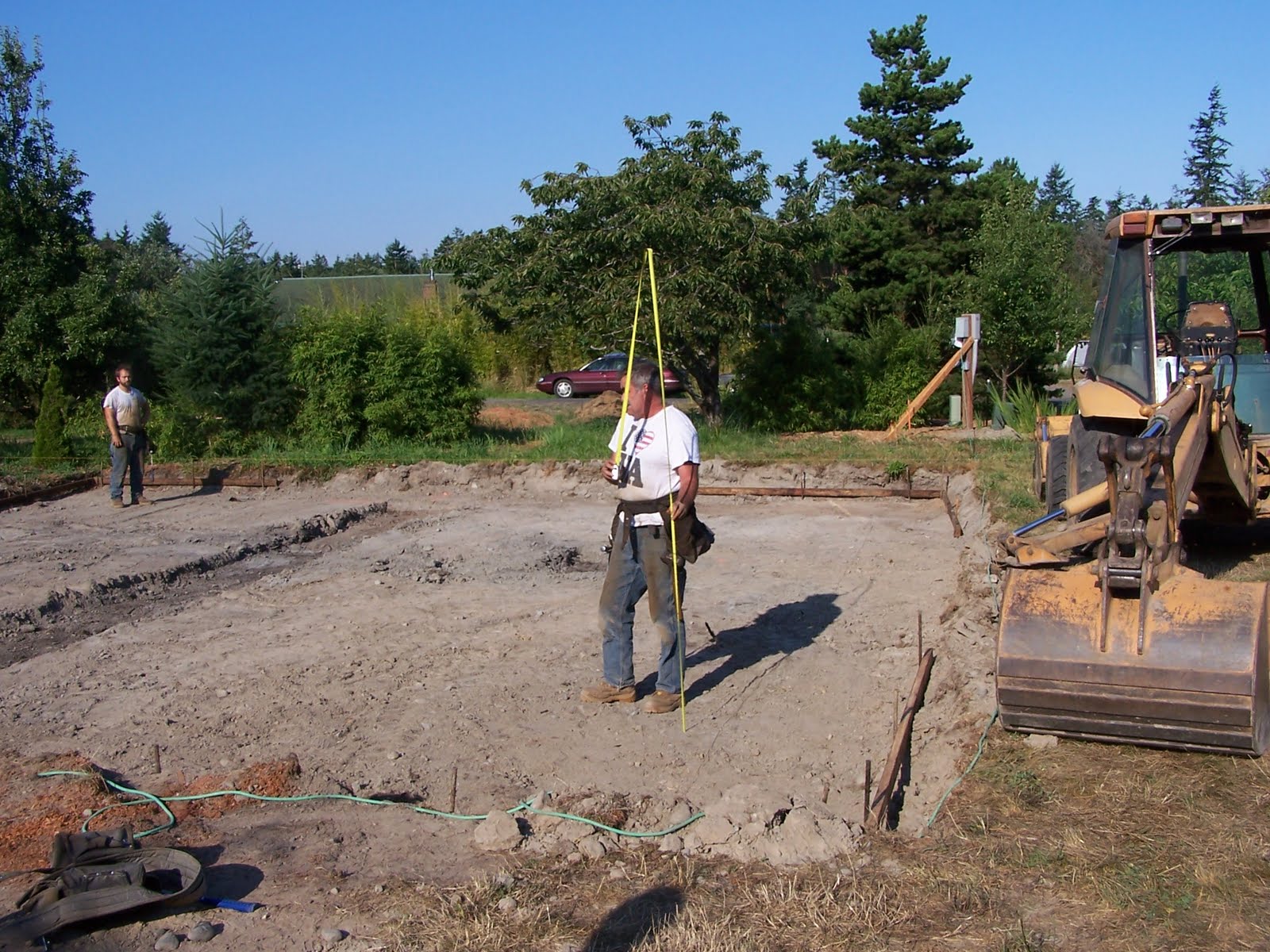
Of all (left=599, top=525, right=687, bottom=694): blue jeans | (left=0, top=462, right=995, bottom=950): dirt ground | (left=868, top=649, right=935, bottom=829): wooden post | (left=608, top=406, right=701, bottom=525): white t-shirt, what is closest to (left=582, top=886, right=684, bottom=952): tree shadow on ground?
(left=0, top=462, right=995, bottom=950): dirt ground

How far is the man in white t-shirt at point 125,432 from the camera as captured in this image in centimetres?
1465

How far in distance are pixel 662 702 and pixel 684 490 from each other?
4.20 feet

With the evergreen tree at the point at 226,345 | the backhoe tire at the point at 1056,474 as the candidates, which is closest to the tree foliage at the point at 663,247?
the evergreen tree at the point at 226,345

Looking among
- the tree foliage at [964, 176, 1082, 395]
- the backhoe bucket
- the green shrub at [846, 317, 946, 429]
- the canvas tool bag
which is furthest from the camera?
the tree foliage at [964, 176, 1082, 395]

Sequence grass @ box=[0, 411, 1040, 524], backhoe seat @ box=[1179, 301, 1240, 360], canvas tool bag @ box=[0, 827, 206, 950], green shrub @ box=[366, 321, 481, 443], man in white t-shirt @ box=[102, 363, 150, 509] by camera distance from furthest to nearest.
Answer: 1. green shrub @ box=[366, 321, 481, 443]
2. grass @ box=[0, 411, 1040, 524]
3. man in white t-shirt @ box=[102, 363, 150, 509]
4. backhoe seat @ box=[1179, 301, 1240, 360]
5. canvas tool bag @ box=[0, 827, 206, 950]

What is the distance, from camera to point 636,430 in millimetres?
6527

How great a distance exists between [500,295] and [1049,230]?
1061 centimetres

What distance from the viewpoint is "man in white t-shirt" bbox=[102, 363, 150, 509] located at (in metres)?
14.6

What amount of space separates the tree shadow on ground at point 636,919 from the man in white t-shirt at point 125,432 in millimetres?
12336

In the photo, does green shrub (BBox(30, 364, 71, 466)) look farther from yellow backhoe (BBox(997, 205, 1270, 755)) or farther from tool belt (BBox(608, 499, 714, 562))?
yellow backhoe (BBox(997, 205, 1270, 755))

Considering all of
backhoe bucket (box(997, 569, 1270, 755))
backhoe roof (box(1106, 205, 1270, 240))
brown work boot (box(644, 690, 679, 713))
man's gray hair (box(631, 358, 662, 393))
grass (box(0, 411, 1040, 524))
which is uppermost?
backhoe roof (box(1106, 205, 1270, 240))

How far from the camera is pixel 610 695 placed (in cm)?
682

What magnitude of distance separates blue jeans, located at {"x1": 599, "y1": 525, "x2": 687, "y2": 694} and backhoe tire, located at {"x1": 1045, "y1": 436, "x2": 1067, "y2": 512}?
12.6ft

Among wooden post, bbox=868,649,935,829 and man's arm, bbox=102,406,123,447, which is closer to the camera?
wooden post, bbox=868,649,935,829
